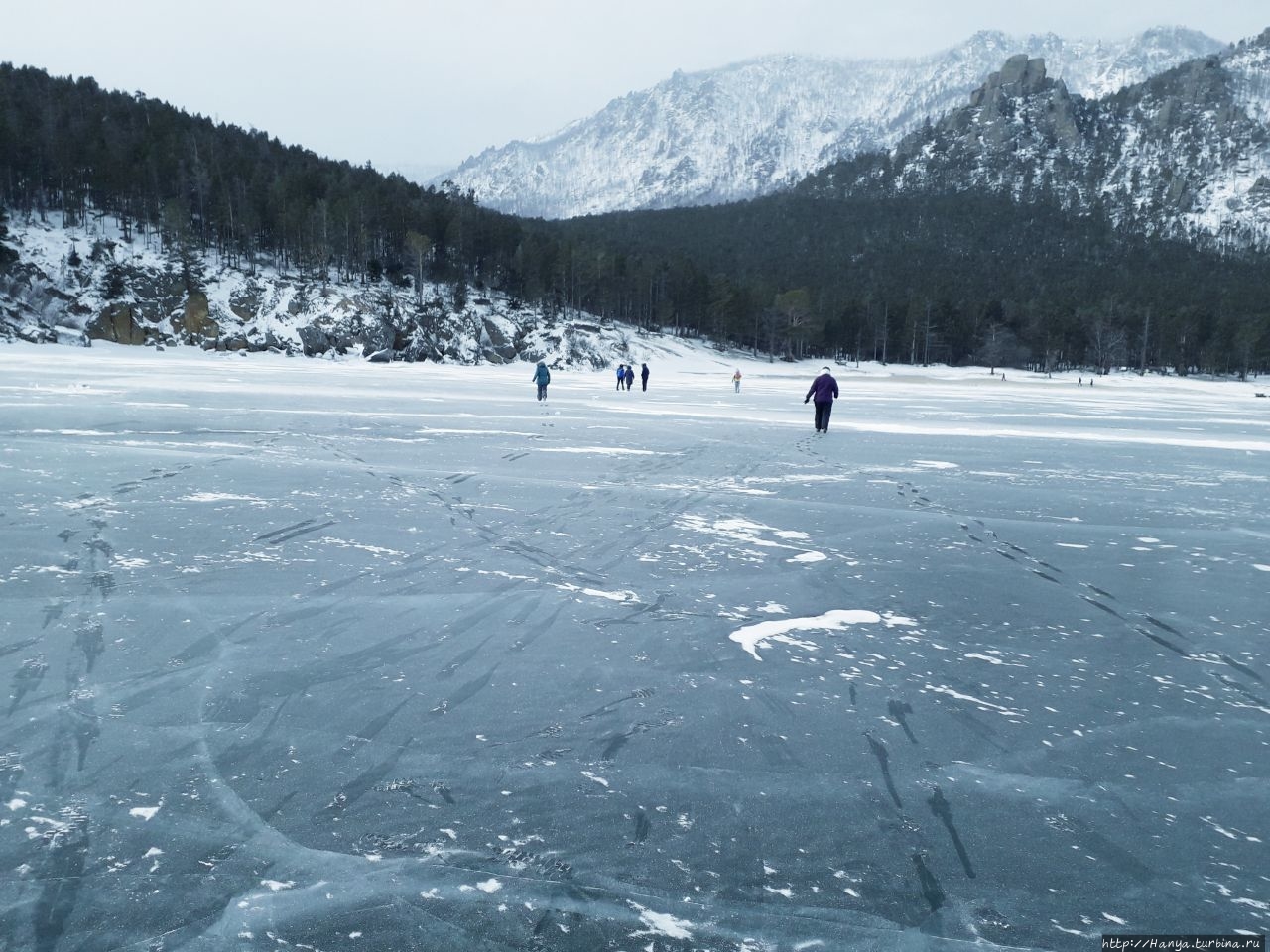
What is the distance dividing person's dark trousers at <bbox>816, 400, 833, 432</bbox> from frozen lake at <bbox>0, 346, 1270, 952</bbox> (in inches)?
353

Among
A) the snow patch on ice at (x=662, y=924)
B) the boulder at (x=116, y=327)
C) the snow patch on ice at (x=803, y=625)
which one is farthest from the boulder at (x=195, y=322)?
the snow patch on ice at (x=662, y=924)

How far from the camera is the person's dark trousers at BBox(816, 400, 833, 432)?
62.4ft

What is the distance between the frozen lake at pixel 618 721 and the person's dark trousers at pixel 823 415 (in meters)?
8.96

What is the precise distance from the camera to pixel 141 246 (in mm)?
75688

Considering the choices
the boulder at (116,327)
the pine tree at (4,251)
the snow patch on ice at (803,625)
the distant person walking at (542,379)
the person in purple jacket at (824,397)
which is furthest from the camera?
the boulder at (116,327)

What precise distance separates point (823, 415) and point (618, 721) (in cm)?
1604

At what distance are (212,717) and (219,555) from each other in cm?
345

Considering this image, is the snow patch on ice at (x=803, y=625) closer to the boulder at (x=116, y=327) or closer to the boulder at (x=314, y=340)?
the boulder at (x=314, y=340)

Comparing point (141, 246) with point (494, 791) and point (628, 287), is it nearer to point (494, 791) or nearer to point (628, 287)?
point (628, 287)

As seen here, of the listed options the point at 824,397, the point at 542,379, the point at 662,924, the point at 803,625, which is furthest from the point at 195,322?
the point at 662,924

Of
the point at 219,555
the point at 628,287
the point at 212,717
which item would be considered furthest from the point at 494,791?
the point at 628,287

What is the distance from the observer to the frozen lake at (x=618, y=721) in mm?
2822

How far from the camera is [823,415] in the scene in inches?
759

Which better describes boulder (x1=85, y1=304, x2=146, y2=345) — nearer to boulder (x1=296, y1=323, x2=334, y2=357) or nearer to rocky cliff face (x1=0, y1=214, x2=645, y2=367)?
rocky cliff face (x1=0, y1=214, x2=645, y2=367)
